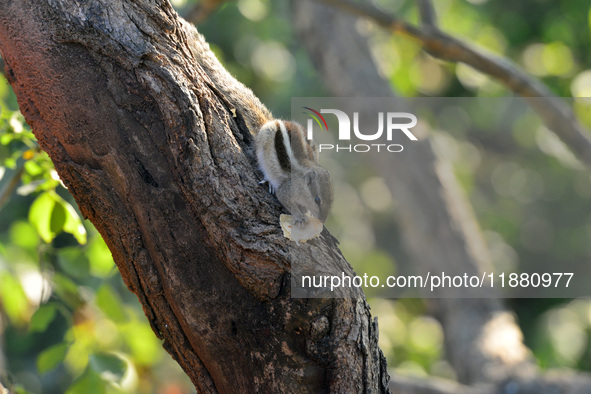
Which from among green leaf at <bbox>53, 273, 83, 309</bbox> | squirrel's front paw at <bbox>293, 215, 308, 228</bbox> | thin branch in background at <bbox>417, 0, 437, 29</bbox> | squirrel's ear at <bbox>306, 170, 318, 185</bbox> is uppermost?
thin branch in background at <bbox>417, 0, 437, 29</bbox>

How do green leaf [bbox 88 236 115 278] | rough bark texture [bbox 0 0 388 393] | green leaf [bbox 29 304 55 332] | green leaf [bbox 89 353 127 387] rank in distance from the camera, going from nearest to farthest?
rough bark texture [bbox 0 0 388 393] < green leaf [bbox 89 353 127 387] < green leaf [bbox 29 304 55 332] < green leaf [bbox 88 236 115 278]

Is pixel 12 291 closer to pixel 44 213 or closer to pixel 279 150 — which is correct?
pixel 44 213

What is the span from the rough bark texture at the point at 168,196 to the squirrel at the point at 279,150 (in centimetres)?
22

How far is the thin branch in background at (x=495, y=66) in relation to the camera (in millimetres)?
3668

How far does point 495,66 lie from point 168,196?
9.31 ft

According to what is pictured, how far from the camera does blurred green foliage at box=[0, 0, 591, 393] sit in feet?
10.4

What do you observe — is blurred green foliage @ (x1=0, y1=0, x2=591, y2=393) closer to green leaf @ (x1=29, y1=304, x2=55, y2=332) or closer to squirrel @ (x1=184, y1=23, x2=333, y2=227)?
green leaf @ (x1=29, y1=304, x2=55, y2=332)

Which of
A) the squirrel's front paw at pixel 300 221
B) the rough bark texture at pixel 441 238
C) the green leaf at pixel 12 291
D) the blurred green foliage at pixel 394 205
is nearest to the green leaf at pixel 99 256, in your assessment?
the blurred green foliage at pixel 394 205

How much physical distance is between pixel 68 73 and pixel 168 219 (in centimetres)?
46

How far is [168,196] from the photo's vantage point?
152 centimetres

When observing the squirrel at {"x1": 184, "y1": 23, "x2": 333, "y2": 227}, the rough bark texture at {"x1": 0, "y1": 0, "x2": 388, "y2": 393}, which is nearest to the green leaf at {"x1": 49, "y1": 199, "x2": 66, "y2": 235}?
the rough bark texture at {"x1": 0, "y1": 0, "x2": 388, "y2": 393}

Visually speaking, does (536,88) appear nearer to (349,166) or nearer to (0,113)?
(0,113)

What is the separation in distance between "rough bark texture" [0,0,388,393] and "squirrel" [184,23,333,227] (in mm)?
218

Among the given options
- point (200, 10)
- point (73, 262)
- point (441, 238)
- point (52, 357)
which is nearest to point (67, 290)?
point (73, 262)
